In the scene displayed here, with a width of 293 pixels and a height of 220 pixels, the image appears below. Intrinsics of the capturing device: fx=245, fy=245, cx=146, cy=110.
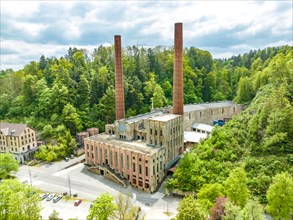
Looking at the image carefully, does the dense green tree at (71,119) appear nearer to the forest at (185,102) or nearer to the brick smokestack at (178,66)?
the forest at (185,102)

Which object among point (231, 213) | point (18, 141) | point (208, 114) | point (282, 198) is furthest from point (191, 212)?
point (208, 114)

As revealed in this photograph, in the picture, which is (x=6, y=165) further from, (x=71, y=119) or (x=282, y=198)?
(x=282, y=198)

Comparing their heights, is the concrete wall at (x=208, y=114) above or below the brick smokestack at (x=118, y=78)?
below

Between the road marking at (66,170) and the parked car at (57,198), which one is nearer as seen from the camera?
the parked car at (57,198)

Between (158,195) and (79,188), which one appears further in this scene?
(79,188)

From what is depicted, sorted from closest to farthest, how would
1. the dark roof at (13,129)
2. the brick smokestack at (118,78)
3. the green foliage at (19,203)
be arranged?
the green foliage at (19,203) < the dark roof at (13,129) < the brick smokestack at (118,78)

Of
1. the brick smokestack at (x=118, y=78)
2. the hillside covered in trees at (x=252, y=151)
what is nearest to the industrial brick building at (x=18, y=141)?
the brick smokestack at (x=118, y=78)

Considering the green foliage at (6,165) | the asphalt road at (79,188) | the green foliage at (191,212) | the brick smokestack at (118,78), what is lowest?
the asphalt road at (79,188)

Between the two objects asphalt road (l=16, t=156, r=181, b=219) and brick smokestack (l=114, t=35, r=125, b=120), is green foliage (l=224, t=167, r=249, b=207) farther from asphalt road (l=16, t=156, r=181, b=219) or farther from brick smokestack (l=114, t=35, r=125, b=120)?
brick smokestack (l=114, t=35, r=125, b=120)
